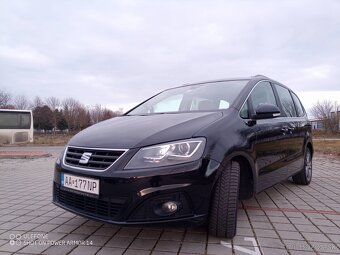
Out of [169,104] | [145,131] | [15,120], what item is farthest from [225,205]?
[15,120]

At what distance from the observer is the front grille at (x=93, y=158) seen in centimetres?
271

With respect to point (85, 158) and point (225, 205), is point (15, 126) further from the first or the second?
point (225, 205)

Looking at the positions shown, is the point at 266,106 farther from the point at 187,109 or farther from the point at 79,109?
the point at 79,109

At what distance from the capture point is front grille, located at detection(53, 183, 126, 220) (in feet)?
8.64

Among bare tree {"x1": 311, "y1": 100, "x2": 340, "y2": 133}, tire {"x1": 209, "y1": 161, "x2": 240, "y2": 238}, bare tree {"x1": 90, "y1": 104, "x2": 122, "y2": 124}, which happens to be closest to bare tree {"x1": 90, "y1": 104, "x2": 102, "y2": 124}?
bare tree {"x1": 90, "y1": 104, "x2": 122, "y2": 124}

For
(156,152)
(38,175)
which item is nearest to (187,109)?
(156,152)

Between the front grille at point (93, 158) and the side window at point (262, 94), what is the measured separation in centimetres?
175

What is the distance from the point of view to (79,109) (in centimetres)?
5975

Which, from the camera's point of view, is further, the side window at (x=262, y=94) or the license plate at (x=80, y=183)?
the side window at (x=262, y=94)

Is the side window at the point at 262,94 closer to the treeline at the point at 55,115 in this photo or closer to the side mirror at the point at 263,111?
the side mirror at the point at 263,111

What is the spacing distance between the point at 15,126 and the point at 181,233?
21.3m

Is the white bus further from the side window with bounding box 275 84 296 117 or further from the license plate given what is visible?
the license plate

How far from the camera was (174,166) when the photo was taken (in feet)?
8.50

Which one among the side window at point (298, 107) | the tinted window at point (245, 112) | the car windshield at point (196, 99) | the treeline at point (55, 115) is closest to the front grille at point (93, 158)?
the car windshield at point (196, 99)
